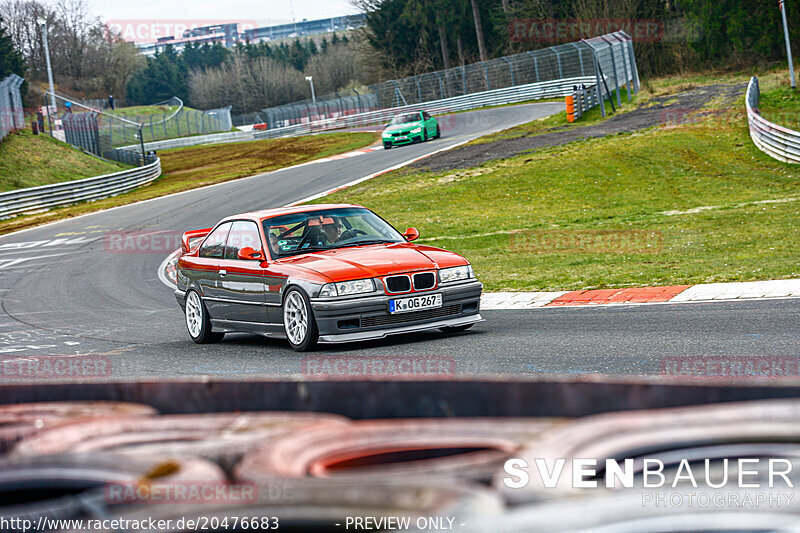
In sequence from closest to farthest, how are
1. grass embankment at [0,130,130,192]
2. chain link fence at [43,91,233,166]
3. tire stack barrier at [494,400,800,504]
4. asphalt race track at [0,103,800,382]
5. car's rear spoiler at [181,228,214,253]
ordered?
tire stack barrier at [494,400,800,504] → asphalt race track at [0,103,800,382] → car's rear spoiler at [181,228,214,253] → grass embankment at [0,130,130,192] → chain link fence at [43,91,233,166]

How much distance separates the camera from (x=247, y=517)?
7.43 ft

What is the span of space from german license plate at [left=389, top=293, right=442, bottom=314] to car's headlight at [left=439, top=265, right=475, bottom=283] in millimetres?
207

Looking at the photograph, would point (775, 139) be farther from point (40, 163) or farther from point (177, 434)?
point (40, 163)

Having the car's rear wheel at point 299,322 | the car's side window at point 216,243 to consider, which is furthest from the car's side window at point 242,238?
the car's rear wheel at point 299,322

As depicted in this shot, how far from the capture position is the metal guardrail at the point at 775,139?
81.8ft

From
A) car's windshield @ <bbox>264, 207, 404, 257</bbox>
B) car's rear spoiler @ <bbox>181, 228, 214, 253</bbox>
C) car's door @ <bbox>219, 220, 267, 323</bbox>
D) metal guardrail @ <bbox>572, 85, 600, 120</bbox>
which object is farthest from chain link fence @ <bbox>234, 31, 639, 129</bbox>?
car's door @ <bbox>219, 220, 267, 323</bbox>

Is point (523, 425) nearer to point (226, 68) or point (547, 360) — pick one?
point (547, 360)

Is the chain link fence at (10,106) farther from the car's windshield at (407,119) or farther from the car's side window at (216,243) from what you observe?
the car's side window at (216,243)

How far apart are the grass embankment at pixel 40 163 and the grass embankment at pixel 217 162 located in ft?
1.68

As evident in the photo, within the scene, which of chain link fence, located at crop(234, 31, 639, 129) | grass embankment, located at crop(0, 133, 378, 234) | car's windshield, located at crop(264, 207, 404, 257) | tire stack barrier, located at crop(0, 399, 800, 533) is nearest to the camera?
tire stack barrier, located at crop(0, 399, 800, 533)

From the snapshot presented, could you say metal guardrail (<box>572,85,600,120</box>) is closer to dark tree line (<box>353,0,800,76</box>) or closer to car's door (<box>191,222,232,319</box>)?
dark tree line (<box>353,0,800,76</box>)

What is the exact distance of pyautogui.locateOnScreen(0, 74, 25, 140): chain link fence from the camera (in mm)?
39156

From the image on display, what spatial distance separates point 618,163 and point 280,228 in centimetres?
1950

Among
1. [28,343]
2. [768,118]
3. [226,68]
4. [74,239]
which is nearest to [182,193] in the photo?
[74,239]
